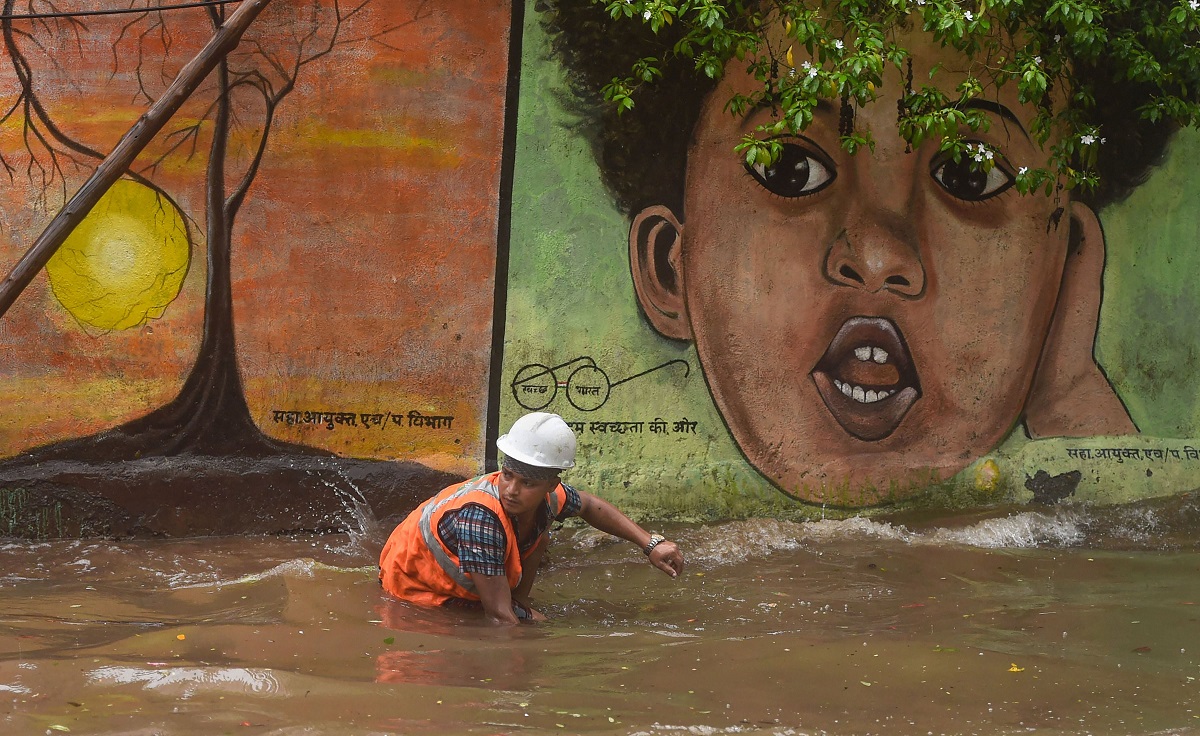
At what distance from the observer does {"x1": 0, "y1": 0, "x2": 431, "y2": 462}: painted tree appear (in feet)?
16.2

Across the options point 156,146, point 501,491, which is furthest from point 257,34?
point 501,491

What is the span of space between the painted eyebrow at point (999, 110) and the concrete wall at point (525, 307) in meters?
0.03

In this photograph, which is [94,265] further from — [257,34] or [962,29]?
[962,29]

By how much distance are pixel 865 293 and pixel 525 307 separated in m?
1.80

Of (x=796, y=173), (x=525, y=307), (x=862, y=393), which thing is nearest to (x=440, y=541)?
(x=525, y=307)

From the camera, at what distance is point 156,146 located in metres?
4.99

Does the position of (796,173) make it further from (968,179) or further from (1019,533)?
(1019,533)

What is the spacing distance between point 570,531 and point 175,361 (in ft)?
6.87

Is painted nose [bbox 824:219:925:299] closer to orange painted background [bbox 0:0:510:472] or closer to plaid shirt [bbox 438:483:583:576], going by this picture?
orange painted background [bbox 0:0:510:472]

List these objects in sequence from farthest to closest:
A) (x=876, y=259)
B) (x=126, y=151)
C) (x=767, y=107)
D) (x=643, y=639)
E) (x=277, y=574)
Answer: (x=876, y=259) < (x=767, y=107) < (x=126, y=151) < (x=277, y=574) < (x=643, y=639)

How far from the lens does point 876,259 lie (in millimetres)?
5578

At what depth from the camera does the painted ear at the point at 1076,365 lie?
18.9 ft

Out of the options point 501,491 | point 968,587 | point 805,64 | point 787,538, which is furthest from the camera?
point 787,538

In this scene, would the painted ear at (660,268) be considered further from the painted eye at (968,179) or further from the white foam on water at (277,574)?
the white foam on water at (277,574)
